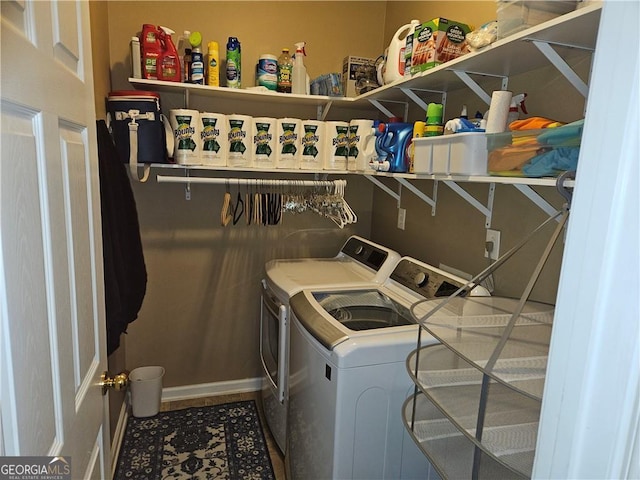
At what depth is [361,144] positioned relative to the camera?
7.04 ft

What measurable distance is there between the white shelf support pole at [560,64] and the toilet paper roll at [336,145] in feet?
3.79

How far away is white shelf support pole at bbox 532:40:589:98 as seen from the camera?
116cm

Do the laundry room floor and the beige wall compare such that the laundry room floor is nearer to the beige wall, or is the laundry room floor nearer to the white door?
the beige wall

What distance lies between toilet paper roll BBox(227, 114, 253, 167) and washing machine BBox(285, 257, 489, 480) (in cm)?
85

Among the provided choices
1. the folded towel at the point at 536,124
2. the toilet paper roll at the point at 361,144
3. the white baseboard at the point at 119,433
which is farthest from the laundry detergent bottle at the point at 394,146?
the white baseboard at the point at 119,433

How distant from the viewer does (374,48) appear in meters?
2.56

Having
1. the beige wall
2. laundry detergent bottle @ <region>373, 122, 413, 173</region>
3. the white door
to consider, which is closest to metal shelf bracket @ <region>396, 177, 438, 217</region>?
the beige wall

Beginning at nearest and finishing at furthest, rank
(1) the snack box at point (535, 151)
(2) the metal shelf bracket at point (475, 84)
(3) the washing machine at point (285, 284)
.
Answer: (1) the snack box at point (535, 151) < (2) the metal shelf bracket at point (475, 84) < (3) the washing machine at point (285, 284)

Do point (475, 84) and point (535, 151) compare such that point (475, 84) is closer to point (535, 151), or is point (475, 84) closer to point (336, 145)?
point (535, 151)

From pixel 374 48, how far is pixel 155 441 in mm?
2575

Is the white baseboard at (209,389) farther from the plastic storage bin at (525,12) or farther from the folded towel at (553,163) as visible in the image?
the plastic storage bin at (525,12)

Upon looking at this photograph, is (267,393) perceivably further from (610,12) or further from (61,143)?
(610,12)

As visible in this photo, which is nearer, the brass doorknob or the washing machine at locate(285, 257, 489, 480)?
the brass doorknob

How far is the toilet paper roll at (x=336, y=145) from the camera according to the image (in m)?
2.22
